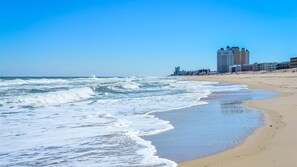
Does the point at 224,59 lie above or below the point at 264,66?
above

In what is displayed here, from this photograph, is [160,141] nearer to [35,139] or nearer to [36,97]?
[35,139]

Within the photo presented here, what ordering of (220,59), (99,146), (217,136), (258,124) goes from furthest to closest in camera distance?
1. (220,59)
2. (258,124)
3. (217,136)
4. (99,146)

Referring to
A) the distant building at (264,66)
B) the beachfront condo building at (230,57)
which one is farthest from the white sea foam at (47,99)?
the beachfront condo building at (230,57)

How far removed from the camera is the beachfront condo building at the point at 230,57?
606 feet

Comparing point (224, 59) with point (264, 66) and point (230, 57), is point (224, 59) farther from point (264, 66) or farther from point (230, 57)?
point (264, 66)

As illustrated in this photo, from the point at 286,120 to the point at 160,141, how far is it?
3.91 m

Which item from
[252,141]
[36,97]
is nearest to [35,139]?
[252,141]

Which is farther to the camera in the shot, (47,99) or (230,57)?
(230,57)

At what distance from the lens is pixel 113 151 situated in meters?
6.84

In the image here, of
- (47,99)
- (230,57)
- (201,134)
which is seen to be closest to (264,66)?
(230,57)

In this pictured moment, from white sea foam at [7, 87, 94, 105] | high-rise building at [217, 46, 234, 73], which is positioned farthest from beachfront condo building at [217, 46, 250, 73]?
white sea foam at [7, 87, 94, 105]

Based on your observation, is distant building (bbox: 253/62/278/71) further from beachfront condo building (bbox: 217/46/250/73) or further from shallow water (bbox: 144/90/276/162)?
shallow water (bbox: 144/90/276/162)

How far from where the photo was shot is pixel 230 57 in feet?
609

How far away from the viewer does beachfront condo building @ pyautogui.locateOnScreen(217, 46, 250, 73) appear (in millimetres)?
184750
